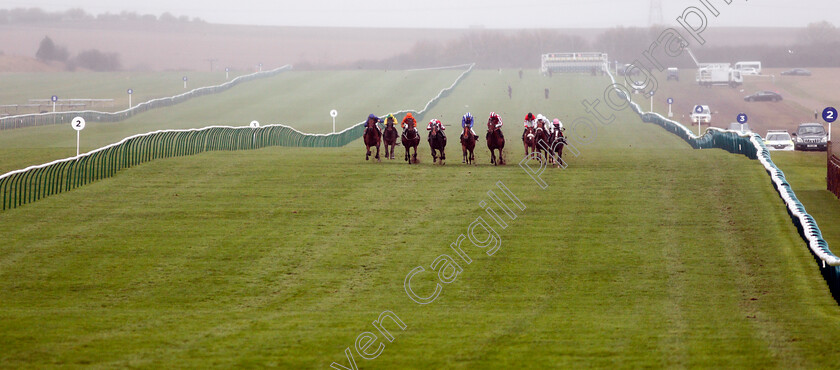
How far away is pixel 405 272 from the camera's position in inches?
655

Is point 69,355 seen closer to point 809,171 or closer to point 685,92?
point 809,171

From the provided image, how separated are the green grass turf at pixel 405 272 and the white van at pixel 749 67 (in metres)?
82.9

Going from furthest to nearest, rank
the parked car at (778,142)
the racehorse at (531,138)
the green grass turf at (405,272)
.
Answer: the parked car at (778,142)
the racehorse at (531,138)
the green grass turf at (405,272)

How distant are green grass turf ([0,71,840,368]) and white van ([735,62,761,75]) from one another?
82.9 metres

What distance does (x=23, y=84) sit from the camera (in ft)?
297

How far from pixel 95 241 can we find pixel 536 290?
8295mm

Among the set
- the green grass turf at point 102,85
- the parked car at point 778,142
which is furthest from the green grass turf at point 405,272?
the green grass turf at point 102,85

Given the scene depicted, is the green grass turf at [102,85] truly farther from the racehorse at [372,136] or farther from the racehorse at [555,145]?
the racehorse at [555,145]

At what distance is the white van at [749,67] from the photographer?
105125 millimetres

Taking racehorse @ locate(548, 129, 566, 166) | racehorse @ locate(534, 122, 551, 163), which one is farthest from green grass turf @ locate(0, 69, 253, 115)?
racehorse @ locate(548, 129, 566, 166)

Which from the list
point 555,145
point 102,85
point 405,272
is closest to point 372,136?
point 555,145

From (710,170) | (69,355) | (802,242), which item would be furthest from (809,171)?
(69,355)

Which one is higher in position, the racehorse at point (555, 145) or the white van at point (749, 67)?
the white van at point (749, 67)

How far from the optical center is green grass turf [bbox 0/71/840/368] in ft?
40.1
